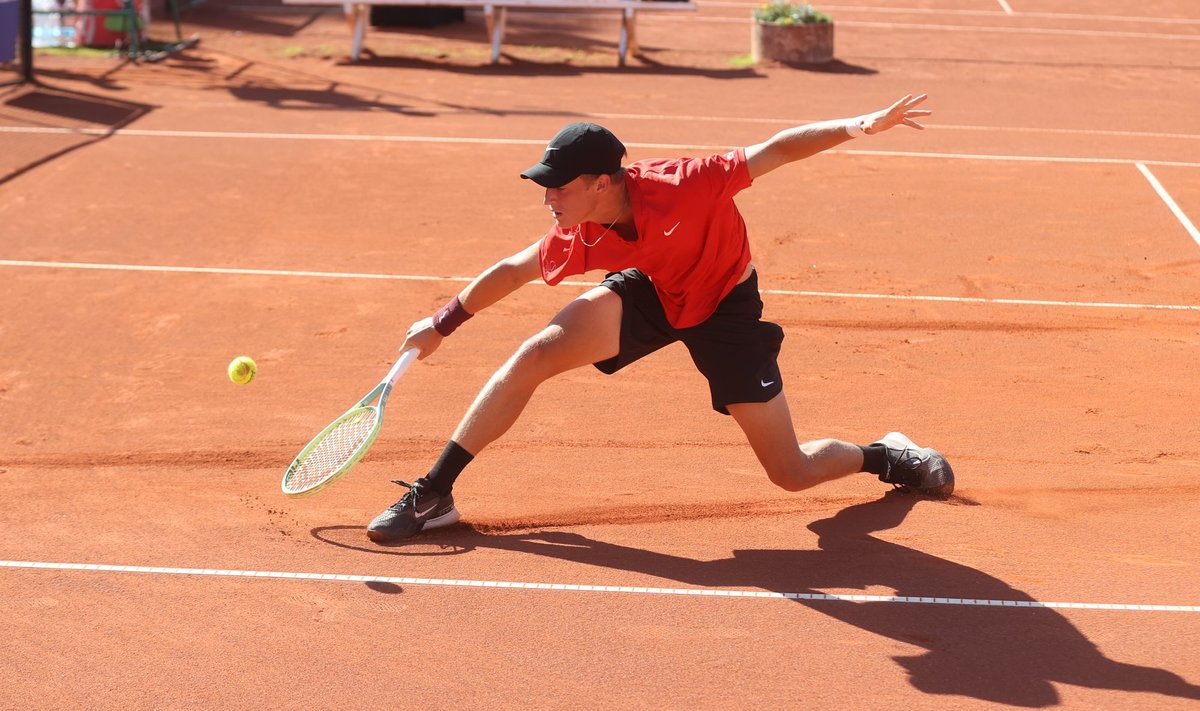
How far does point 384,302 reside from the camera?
8.98m

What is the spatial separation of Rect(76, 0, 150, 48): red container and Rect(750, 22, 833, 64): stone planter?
8.83 meters

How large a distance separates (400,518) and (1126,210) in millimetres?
7749

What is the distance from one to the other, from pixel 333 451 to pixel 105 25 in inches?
581

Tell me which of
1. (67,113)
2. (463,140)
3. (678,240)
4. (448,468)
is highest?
(678,240)

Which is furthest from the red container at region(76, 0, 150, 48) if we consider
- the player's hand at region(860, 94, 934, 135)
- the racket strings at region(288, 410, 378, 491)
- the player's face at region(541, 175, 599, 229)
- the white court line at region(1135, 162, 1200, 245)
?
the player's hand at region(860, 94, 934, 135)

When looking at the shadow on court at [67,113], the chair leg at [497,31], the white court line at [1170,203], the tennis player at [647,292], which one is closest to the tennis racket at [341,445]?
the tennis player at [647,292]

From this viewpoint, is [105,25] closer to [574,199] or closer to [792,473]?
[574,199]

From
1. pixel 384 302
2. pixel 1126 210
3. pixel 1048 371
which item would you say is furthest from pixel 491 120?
pixel 1048 371

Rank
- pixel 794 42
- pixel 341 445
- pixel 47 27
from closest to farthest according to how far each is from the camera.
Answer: pixel 341 445
pixel 794 42
pixel 47 27

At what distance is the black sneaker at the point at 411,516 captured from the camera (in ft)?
18.3

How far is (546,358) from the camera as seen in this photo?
533 cm

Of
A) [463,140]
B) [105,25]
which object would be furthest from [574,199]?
[105,25]

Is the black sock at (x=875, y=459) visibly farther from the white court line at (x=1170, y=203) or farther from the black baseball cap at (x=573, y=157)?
the white court line at (x=1170, y=203)

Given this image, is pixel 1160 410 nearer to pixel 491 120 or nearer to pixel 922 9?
pixel 491 120
